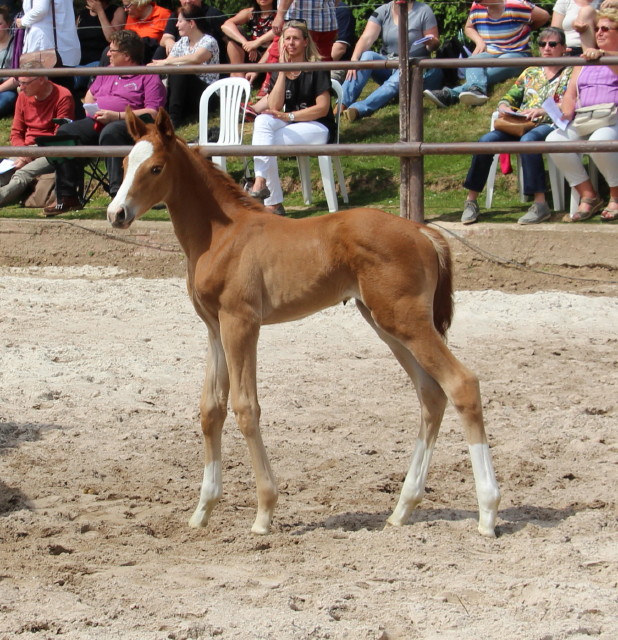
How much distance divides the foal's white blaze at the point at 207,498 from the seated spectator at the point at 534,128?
477 centimetres

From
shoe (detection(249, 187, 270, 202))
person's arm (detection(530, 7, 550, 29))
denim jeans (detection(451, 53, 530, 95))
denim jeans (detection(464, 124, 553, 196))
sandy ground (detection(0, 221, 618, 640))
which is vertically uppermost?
person's arm (detection(530, 7, 550, 29))

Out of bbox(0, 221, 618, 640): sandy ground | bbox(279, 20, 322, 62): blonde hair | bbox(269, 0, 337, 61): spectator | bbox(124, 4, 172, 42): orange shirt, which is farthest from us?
bbox(124, 4, 172, 42): orange shirt

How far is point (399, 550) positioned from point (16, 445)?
7.82ft

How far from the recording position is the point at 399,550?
13.3 ft

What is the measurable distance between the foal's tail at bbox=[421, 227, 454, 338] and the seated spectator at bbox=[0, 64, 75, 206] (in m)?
7.13

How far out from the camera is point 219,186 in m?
4.57

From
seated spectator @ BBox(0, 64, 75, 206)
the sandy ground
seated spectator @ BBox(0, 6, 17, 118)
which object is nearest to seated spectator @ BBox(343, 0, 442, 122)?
seated spectator @ BBox(0, 64, 75, 206)

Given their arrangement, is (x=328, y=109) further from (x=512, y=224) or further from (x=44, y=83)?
(x=44, y=83)

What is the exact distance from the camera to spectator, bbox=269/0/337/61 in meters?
11.3

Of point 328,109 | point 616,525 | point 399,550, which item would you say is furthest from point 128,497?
point 328,109

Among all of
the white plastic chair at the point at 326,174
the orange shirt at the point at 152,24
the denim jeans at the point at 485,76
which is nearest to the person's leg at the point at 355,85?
the denim jeans at the point at 485,76

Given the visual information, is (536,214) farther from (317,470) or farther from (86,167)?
(86,167)

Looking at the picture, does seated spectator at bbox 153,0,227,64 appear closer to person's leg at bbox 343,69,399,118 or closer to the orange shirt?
the orange shirt

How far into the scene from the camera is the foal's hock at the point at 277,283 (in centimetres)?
424
